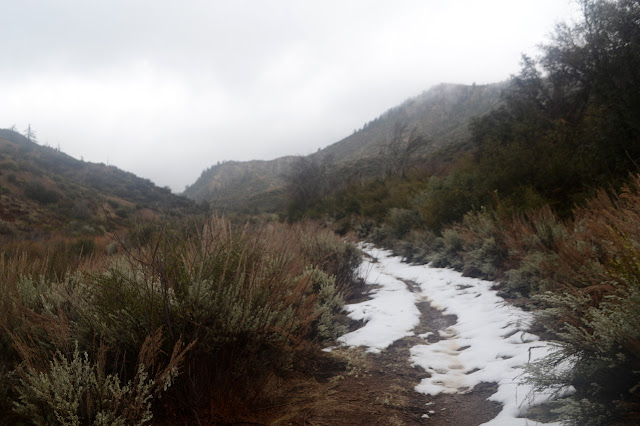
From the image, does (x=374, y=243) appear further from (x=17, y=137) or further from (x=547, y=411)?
(x=17, y=137)

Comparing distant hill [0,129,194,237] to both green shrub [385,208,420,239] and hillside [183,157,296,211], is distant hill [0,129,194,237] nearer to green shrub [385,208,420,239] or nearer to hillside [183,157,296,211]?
hillside [183,157,296,211]

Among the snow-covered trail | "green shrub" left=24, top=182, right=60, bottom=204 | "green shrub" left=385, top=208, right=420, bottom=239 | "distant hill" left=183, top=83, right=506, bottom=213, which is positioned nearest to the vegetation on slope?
"green shrub" left=385, top=208, right=420, bottom=239

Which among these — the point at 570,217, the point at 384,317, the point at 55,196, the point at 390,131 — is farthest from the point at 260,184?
the point at 384,317

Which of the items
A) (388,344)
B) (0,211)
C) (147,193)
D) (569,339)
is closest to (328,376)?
(388,344)

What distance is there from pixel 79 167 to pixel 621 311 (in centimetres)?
5412

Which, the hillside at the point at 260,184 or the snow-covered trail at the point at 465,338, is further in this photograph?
the hillside at the point at 260,184

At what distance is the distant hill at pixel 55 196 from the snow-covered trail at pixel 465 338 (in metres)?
6.31

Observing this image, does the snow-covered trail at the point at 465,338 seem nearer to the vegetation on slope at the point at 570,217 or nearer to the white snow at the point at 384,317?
the white snow at the point at 384,317

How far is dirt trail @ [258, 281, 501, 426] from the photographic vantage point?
2.48 meters

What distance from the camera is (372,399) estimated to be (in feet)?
9.29

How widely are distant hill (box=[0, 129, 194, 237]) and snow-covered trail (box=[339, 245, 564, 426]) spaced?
6.31 m

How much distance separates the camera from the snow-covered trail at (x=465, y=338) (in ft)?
9.26

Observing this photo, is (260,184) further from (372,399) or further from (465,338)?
(372,399)

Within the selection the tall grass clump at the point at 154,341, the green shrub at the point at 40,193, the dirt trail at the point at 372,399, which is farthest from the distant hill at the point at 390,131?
the tall grass clump at the point at 154,341
